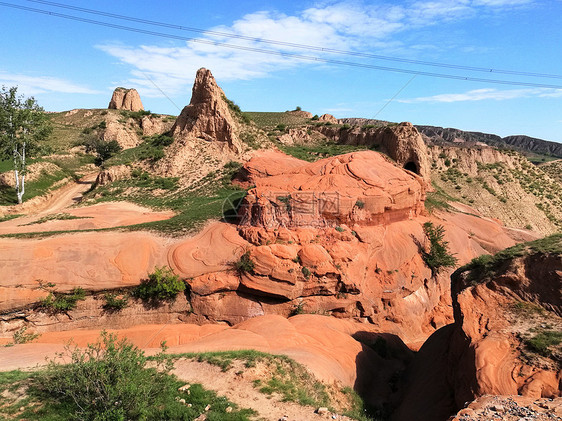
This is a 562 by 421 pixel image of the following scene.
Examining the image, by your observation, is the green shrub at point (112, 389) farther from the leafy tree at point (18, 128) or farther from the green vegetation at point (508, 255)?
the leafy tree at point (18, 128)

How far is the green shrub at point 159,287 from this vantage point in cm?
1489

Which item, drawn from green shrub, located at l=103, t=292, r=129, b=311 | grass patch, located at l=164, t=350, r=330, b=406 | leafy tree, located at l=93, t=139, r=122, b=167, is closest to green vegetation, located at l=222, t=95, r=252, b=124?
leafy tree, located at l=93, t=139, r=122, b=167

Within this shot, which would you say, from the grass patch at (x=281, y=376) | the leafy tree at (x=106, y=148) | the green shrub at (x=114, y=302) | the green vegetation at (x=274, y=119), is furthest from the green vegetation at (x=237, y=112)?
the grass patch at (x=281, y=376)

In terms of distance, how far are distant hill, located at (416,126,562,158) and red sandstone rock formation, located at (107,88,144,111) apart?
63.6 m

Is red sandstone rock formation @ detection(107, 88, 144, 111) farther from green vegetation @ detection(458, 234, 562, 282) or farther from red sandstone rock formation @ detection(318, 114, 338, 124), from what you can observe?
green vegetation @ detection(458, 234, 562, 282)

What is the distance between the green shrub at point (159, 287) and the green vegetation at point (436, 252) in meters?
14.9

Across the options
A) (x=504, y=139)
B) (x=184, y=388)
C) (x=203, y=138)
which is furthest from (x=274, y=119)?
(x=504, y=139)

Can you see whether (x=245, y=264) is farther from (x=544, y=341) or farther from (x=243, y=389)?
(x=544, y=341)

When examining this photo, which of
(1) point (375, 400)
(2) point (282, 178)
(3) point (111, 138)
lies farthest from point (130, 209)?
(3) point (111, 138)

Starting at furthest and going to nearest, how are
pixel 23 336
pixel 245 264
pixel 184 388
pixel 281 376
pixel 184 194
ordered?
pixel 184 194, pixel 245 264, pixel 23 336, pixel 281 376, pixel 184 388

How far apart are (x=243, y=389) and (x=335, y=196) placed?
11612mm

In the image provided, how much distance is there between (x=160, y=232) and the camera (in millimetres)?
17953

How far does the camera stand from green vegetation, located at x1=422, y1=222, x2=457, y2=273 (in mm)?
20430

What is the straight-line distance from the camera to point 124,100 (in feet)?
227
